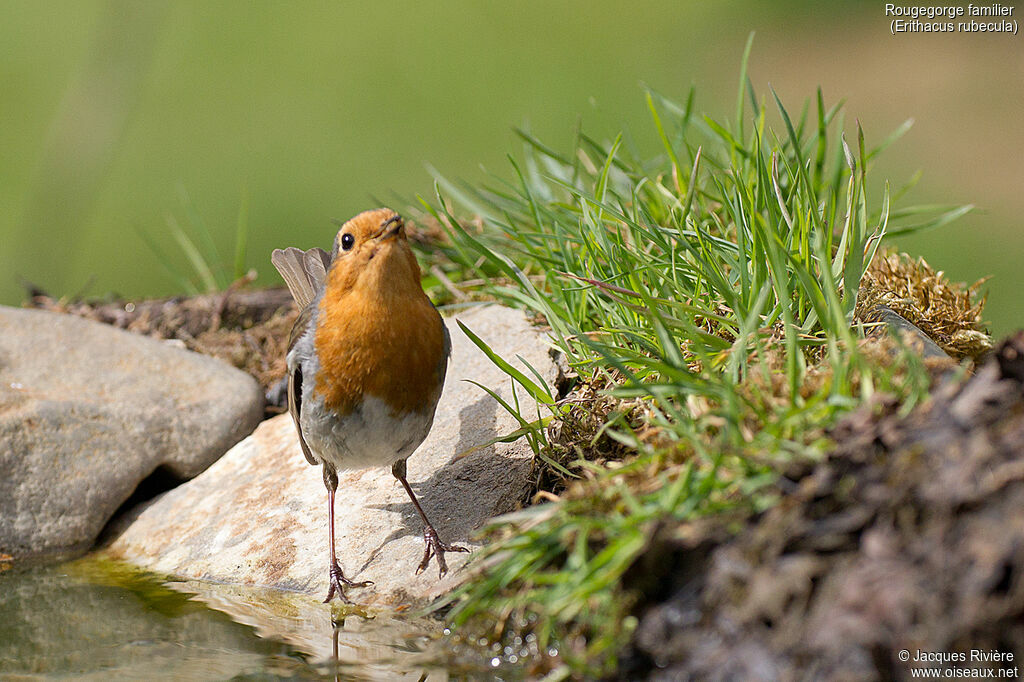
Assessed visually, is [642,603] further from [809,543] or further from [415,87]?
[415,87]

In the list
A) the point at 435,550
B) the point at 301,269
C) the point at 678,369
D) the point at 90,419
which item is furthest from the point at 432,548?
the point at 90,419

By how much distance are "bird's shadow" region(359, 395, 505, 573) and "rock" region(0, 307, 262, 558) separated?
1.15 metres

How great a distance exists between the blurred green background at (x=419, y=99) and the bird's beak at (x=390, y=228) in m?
5.62

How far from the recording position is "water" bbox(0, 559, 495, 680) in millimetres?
2848

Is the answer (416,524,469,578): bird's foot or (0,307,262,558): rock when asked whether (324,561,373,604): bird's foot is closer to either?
(416,524,469,578): bird's foot

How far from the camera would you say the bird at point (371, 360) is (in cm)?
341

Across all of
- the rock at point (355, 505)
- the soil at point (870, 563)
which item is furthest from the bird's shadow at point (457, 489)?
the soil at point (870, 563)

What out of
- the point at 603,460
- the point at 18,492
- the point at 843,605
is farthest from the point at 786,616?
the point at 18,492

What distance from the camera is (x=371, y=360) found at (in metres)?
3.42

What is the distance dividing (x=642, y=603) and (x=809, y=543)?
45cm

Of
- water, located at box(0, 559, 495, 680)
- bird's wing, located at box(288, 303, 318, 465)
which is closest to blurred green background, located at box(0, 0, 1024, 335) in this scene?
bird's wing, located at box(288, 303, 318, 465)

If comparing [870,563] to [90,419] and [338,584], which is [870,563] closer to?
[338,584]

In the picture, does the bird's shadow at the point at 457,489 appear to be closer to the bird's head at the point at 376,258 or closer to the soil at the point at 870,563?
the bird's head at the point at 376,258

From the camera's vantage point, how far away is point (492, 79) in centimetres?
1163
